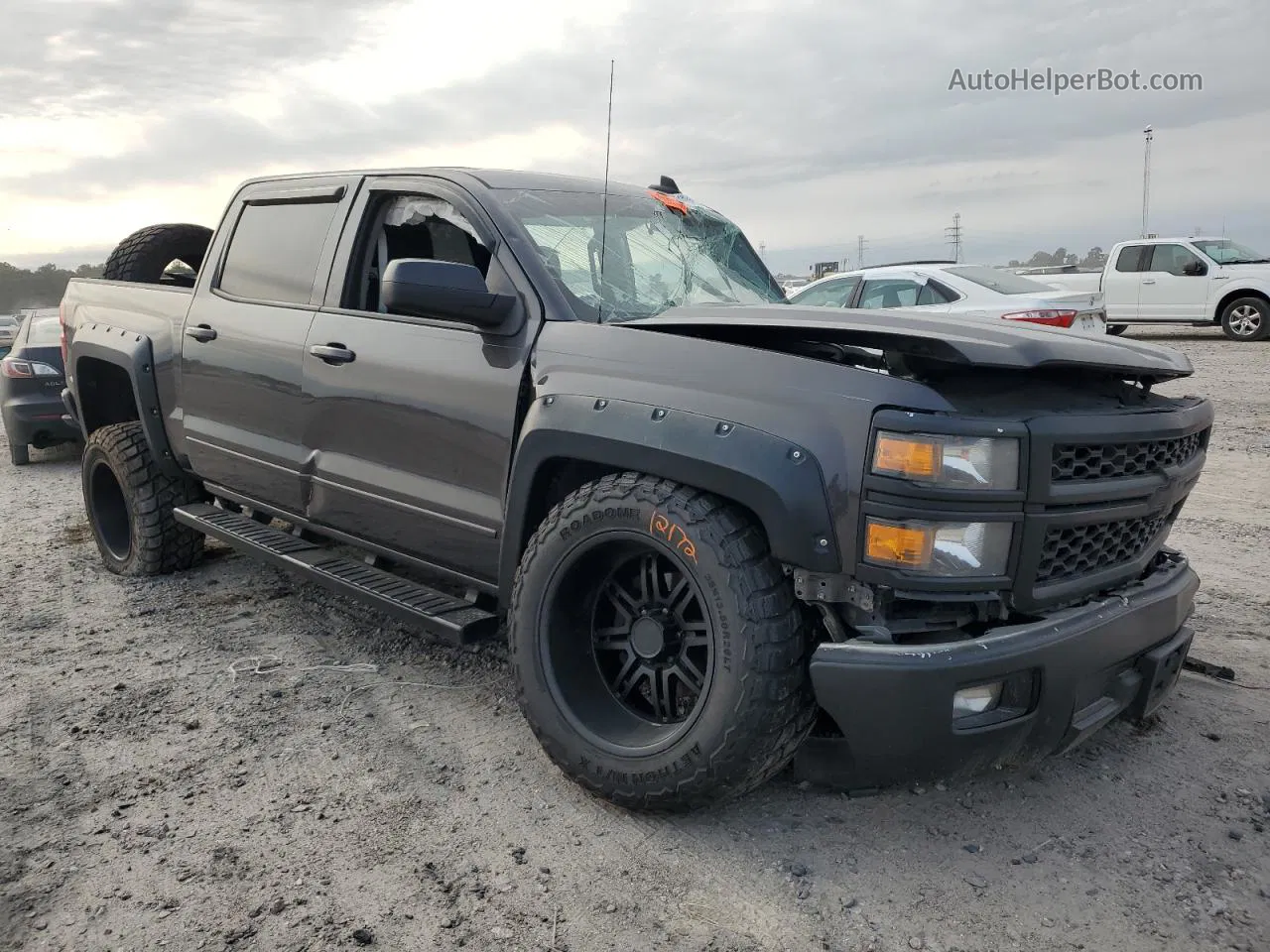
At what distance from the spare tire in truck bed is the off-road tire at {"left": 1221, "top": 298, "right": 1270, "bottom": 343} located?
52.9ft

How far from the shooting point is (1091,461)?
2.64 m

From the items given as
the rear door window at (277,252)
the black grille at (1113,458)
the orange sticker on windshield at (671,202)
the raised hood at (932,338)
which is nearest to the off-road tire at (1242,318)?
the orange sticker on windshield at (671,202)

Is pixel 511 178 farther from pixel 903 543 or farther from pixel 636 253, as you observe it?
pixel 903 543

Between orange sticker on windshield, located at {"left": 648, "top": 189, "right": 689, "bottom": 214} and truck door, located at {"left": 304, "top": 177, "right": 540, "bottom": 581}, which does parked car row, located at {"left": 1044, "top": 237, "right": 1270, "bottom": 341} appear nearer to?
orange sticker on windshield, located at {"left": 648, "top": 189, "right": 689, "bottom": 214}

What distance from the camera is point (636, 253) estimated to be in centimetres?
371

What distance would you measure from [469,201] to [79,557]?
12.9ft

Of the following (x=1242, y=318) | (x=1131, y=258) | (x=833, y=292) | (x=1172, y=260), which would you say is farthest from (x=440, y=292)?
(x=1131, y=258)

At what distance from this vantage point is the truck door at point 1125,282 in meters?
17.7

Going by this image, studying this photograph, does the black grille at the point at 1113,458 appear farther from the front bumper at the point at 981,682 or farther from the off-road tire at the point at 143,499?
the off-road tire at the point at 143,499

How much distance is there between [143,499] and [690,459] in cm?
367

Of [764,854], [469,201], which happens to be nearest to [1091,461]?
[764,854]

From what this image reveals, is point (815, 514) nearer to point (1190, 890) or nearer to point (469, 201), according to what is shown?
point (1190, 890)

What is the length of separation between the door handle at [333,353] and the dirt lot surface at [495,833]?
1.22m

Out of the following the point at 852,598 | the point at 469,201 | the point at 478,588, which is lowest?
the point at 478,588
